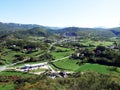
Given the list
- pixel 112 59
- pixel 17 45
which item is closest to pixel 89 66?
pixel 112 59

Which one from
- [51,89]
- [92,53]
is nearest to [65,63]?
[92,53]

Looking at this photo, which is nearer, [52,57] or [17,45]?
[52,57]

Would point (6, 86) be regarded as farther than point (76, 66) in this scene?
No

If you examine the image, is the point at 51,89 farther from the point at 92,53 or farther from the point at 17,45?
the point at 17,45

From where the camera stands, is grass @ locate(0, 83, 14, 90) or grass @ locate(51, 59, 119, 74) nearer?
grass @ locate(0, 83, 14, 90)

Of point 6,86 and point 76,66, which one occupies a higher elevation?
point 6,86

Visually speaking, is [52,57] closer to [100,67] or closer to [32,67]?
[32,67]

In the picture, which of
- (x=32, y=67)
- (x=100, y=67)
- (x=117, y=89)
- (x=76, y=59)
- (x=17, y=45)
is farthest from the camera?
(x=17, y=45)

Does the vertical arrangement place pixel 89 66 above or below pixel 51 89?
below

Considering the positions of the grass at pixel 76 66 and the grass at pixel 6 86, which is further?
the grass at pixel 76 66

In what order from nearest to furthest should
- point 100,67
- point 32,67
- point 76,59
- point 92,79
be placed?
point 92,79 → point 100,67 → point 32,67 → point 76,59
